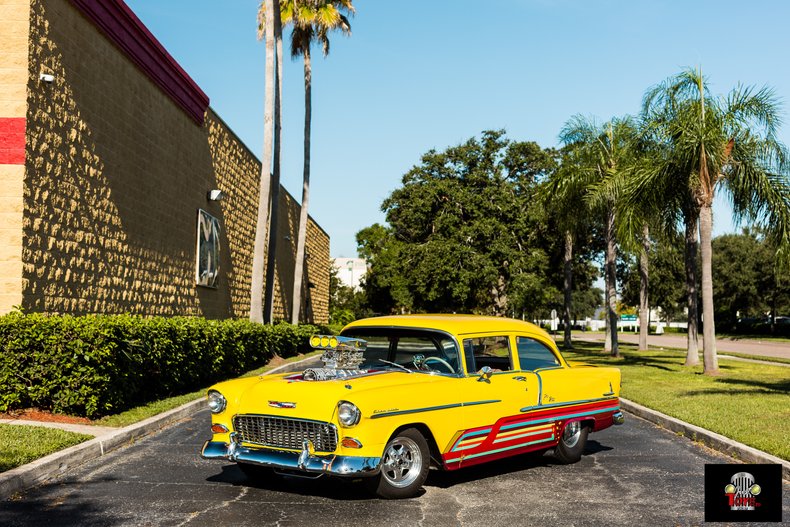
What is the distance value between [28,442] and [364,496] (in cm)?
399

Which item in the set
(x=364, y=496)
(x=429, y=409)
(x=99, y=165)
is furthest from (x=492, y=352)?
(x=99, y=165)

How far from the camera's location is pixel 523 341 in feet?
28.5

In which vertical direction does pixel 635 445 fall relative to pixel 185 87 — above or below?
below

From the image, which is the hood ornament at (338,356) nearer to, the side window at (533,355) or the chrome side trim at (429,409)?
the chrome side trim at (429,409)

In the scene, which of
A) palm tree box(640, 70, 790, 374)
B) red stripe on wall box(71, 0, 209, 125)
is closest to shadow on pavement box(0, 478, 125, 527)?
red stripe on wall box(71, 0, 209, 125)

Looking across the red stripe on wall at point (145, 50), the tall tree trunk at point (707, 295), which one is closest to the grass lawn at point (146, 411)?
the red stripe on wall at point (145, 50)

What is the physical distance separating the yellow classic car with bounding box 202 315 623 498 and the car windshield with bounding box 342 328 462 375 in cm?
1

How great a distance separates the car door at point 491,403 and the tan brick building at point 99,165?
7.57m

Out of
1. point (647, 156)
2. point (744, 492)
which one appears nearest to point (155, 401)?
point (744, 492)

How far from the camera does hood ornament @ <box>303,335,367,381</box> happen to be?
24.4ft

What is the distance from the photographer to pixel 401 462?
701cm

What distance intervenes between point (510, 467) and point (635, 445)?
241 cm

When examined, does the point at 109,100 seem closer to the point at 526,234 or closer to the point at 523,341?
the point at 523,341

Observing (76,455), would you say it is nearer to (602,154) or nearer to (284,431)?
(284,431)
